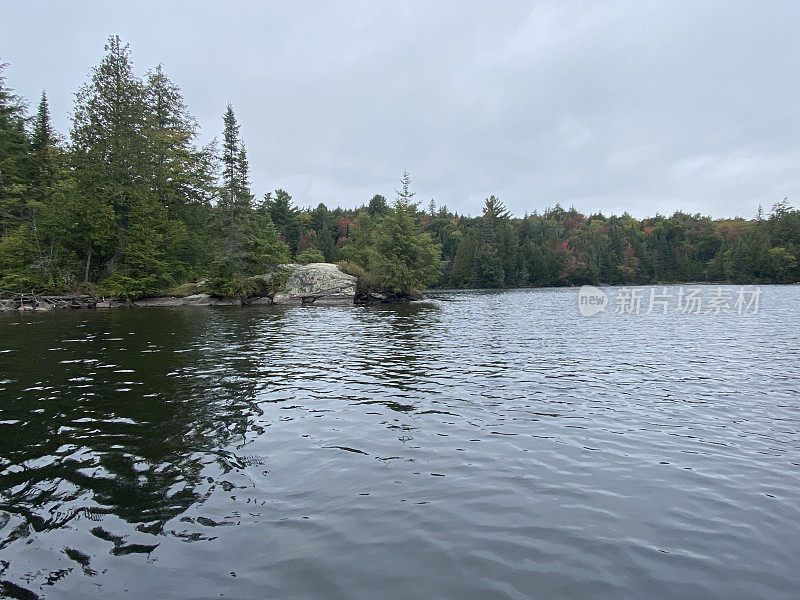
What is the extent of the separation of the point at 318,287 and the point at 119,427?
32.1m

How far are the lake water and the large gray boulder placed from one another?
26731mm

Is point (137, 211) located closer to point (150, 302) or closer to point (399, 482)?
point (150, 302)

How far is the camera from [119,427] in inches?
269

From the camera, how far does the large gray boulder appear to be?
3819 cm

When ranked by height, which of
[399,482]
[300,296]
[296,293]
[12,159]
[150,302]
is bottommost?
[399,482]

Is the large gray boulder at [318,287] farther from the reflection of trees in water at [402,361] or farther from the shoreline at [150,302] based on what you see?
the reflection of trees in water at [402,361]

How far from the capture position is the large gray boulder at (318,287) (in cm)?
3819

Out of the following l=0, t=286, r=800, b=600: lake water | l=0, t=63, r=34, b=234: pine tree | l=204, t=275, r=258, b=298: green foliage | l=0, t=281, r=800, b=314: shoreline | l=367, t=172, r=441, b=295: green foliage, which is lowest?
l=0, t=286, r=800, b=600: lake water

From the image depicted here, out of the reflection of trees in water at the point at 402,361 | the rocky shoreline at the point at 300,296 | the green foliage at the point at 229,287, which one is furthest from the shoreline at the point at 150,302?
the reflection of trees in water at the point at 402,361

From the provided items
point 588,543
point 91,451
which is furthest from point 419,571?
point 91,451

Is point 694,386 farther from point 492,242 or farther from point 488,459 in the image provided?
point 492,242

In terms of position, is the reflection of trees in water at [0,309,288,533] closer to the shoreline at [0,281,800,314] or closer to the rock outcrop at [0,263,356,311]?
the shoreline at [0,281,800,314]

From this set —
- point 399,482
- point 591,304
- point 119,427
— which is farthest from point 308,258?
point 399,482

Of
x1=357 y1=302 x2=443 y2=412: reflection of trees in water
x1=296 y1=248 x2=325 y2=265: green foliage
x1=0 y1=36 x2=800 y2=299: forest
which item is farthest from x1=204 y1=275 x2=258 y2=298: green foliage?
x1=357 y1=302 x2=443 y2=412: reflection of trees in water
